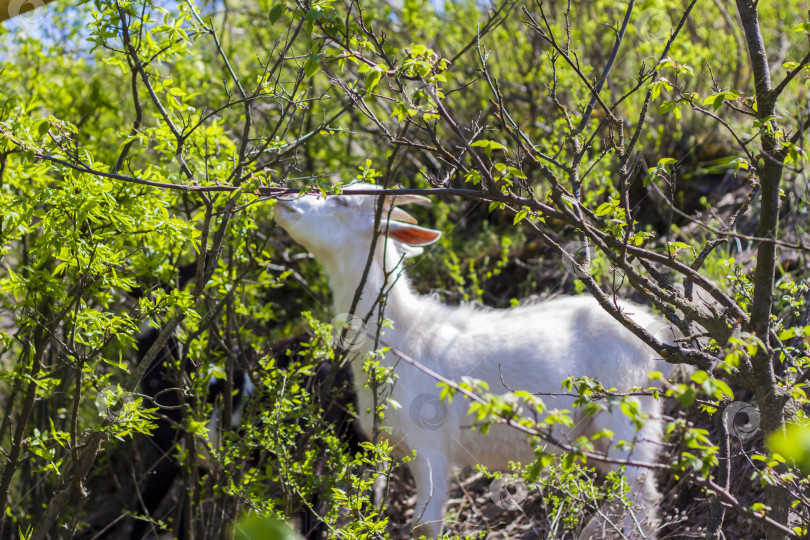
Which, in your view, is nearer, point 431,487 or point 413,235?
point 431,487

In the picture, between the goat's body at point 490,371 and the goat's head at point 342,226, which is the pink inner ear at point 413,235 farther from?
the goat's body at point 490,371

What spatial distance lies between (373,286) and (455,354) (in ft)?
1.79

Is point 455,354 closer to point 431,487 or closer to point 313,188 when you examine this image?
point 431,487

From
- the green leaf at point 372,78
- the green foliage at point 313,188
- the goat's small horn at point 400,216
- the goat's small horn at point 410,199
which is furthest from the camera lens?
the goat's small horn at point 400,216

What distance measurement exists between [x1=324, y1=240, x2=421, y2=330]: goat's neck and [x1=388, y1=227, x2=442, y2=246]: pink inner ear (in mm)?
108

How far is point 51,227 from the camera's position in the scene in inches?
111

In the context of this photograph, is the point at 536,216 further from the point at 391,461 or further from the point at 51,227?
the point at 51,227

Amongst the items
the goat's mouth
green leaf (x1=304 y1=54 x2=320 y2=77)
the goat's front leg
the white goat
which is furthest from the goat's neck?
green leaf (x1=304 y1=54 x2=320 y2=77)

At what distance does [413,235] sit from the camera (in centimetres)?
395

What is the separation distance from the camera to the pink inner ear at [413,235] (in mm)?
3938

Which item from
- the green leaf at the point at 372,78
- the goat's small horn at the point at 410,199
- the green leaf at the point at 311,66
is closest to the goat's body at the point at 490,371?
the goat's small horn at the point at 410,199

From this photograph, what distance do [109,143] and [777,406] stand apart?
4511 mm

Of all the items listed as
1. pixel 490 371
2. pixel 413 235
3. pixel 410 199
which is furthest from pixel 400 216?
pixel 490 371

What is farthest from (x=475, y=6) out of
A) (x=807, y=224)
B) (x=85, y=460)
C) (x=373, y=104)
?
(x=85, y=460)
